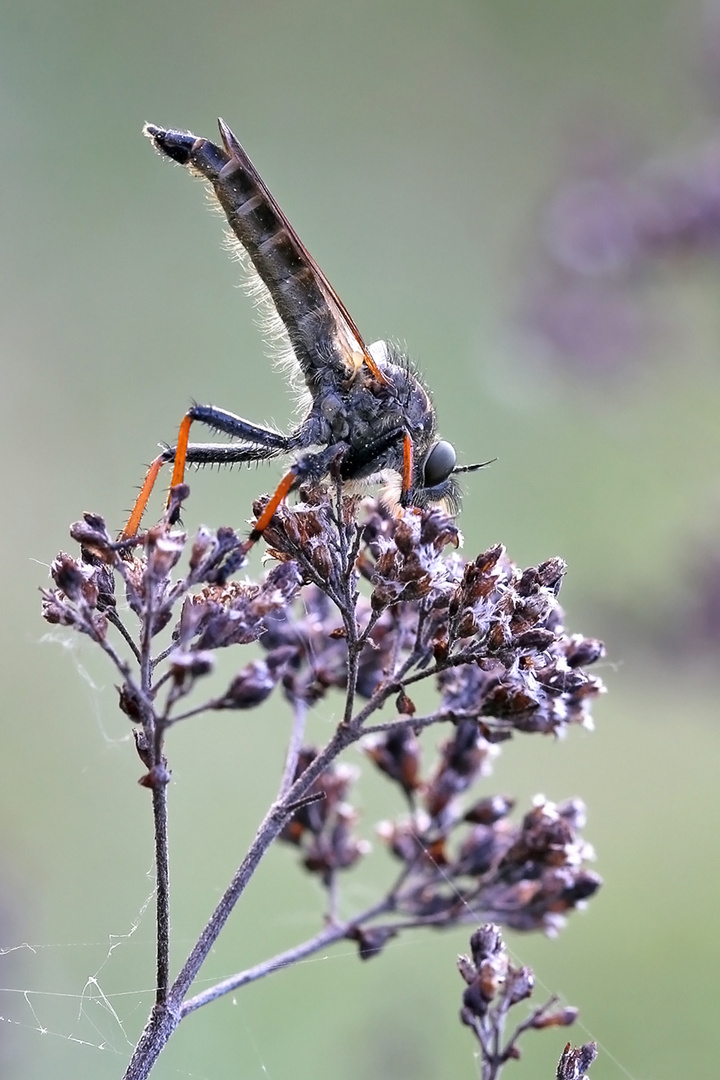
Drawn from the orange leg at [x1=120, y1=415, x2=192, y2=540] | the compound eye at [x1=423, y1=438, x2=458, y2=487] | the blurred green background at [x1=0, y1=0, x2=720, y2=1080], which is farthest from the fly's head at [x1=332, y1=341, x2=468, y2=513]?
the blurred green background at [x1=0, y1=0, x2=720, y2=1080]

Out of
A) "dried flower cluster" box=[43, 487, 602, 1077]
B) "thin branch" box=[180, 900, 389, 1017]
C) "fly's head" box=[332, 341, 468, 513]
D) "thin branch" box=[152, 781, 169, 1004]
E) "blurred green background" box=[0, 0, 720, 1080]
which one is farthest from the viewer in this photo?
"blurred green background" box=[0, 0, 720, 1080]

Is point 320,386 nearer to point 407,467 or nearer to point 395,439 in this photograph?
point 395,439

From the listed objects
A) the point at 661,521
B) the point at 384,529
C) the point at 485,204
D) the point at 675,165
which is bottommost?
the point at 384,529

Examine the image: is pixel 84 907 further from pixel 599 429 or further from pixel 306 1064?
pixel 599 429

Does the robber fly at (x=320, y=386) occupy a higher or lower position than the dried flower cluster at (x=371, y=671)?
higher

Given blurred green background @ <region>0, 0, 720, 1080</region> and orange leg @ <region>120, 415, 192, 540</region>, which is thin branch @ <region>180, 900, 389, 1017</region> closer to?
blurred green background @ <region>0, 0, 720, 1080</region>

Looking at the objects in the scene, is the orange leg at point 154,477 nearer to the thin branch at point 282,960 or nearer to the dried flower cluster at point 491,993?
the thin branch at point 282,960

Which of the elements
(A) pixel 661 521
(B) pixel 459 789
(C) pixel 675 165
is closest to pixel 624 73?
(A) pixel 661 521

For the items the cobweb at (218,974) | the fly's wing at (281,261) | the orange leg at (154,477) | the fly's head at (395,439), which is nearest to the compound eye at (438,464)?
the fly's head at (395,439)
